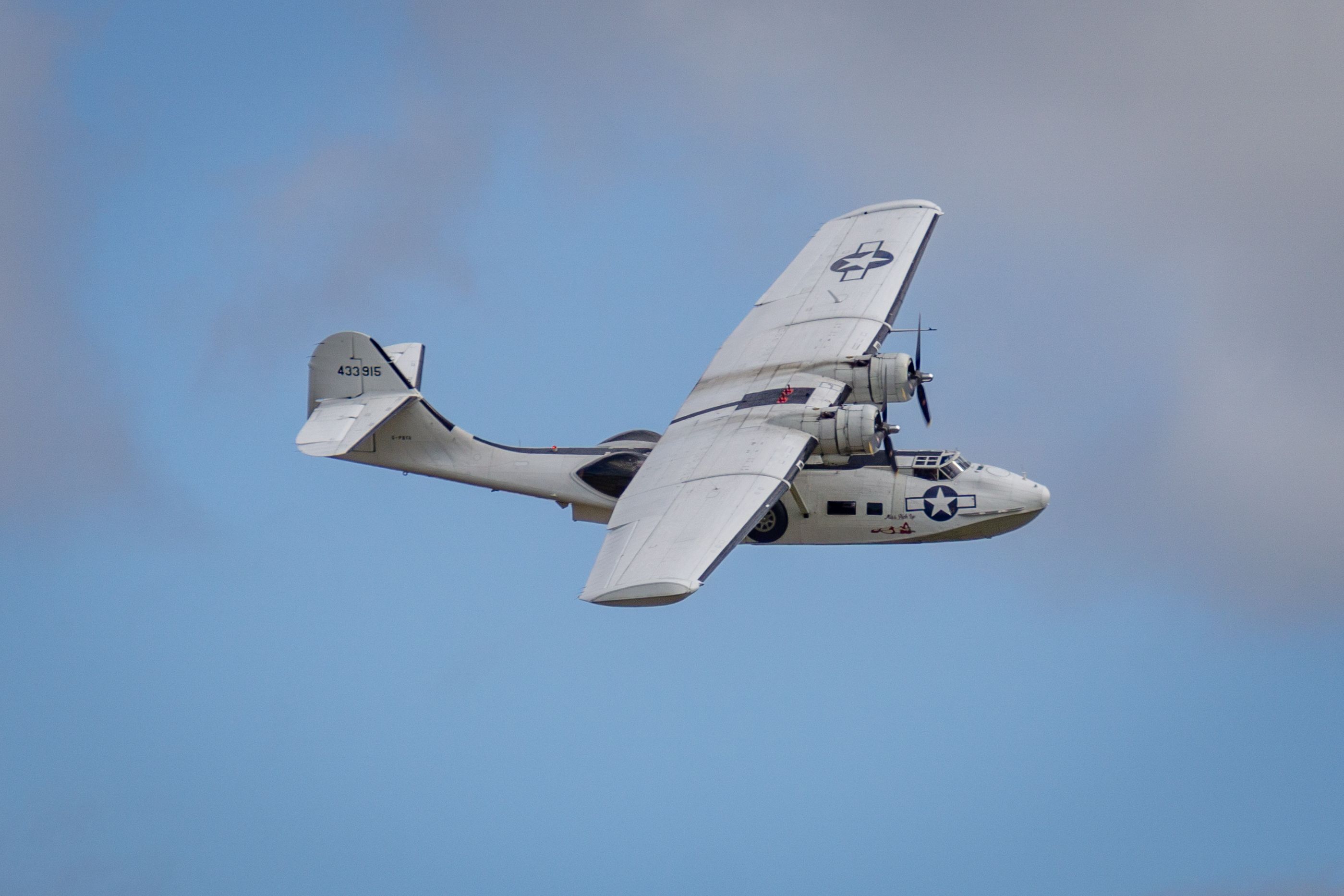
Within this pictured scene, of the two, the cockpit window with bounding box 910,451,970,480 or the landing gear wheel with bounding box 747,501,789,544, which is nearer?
the cockpit window with bounding box 910,451,970,480

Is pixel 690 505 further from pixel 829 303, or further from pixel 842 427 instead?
pixel 829 303

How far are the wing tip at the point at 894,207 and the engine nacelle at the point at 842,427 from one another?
13.2 m

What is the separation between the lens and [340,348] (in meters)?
44.0

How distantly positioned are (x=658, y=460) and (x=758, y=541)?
10.7 ft

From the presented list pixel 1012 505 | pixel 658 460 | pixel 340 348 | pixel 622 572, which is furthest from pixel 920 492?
pixel 340 348

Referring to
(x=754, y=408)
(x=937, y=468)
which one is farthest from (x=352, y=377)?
(x=937, y=468)

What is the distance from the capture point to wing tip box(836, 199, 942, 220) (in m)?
50.2

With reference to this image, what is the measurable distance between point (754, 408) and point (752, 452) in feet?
7.86

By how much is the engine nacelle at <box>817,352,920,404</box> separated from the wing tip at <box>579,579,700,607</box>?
9.75m

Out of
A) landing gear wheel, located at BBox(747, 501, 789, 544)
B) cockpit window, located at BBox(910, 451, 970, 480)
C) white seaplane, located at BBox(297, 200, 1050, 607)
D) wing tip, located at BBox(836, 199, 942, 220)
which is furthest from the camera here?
wing tip, located at BBox(836, 199, 942, 220)

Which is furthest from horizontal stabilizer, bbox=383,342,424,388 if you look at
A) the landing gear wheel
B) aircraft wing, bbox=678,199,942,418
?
the landing gear wheel

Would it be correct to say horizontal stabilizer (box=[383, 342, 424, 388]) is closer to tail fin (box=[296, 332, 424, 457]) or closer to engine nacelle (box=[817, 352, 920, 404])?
tail fin (box=[296, 332, 424, 457])

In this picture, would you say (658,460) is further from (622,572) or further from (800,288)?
(800,288)

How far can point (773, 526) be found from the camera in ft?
132
